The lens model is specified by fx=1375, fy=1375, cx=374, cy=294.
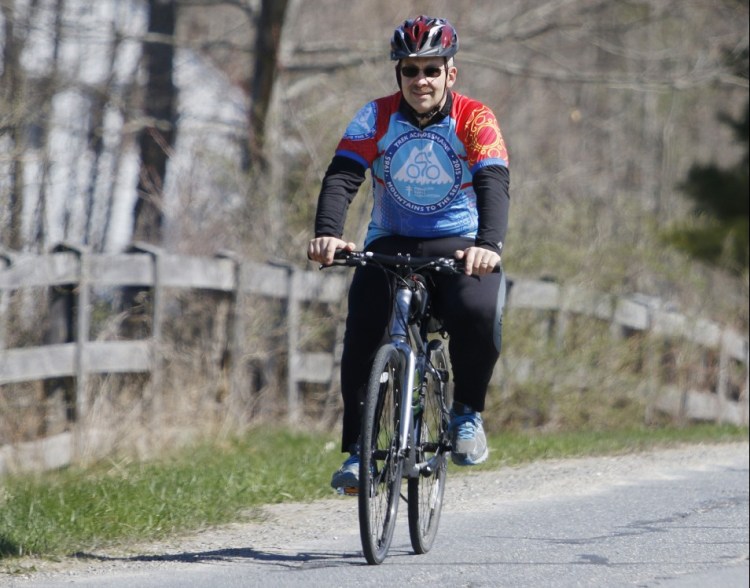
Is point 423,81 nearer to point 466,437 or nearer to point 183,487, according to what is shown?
point 466,437

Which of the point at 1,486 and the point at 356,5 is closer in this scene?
the point at 1,486

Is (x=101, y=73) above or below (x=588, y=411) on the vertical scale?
above

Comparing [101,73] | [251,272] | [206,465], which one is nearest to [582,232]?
[251,272]

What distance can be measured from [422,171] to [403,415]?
1039 millimetres

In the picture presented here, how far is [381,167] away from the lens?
5.85 meters

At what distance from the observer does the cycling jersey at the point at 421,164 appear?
18.6 feet

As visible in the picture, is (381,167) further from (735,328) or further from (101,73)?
(101,73)

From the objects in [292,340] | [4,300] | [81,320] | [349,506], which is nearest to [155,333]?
[81,320]

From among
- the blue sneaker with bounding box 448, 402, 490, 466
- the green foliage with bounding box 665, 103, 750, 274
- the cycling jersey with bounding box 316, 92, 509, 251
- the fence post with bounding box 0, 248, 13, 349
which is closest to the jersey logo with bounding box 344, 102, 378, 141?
the cycling jersey with bounding box 316, 92, 509, 251

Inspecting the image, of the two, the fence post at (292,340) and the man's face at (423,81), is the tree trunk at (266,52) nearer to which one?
the fence post at (292,340)

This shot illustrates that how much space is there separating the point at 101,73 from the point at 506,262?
12.0 meters

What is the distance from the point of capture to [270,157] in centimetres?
1310

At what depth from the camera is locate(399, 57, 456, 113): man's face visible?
5.71 m

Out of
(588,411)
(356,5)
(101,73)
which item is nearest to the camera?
(588,411)
